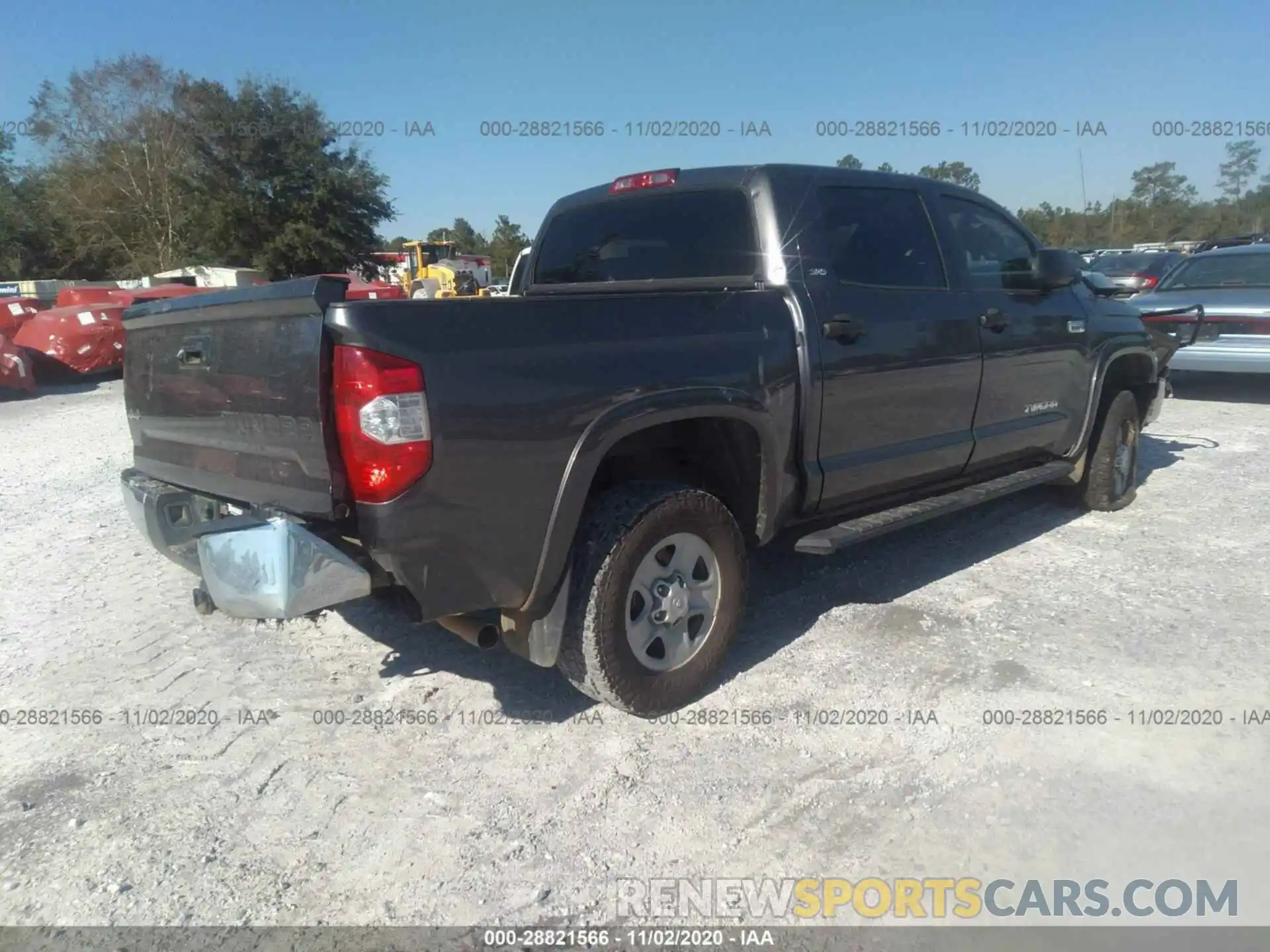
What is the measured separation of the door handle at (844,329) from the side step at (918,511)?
2.60ft

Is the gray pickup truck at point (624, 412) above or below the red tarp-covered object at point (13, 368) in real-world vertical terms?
below

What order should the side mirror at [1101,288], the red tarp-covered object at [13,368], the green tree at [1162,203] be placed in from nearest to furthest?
the side mirror at [1101,288]
the red tarp-covered object at [13,368]
the green tree at [1162,203]

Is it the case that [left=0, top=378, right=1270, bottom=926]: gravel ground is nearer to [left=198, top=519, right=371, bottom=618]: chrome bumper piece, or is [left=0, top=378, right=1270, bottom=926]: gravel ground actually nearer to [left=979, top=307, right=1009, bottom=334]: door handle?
[left=198, top=519, right=371, bottom=618]: chrome bumper piece

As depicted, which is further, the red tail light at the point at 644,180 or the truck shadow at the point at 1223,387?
the truck shadow at the point at 1223,387

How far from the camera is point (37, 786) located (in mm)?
2975

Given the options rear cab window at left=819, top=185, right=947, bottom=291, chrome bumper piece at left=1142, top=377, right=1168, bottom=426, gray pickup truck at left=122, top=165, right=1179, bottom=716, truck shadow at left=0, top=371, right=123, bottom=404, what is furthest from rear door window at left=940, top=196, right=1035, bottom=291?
truck shadow at left=0, top=371, right=123, bottom=404

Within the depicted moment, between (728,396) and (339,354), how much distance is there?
4.54ft

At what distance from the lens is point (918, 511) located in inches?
164

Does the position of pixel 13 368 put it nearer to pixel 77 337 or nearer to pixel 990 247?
pixel 77 337

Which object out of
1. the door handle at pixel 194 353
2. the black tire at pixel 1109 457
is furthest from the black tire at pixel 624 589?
the black tire at pixel 1109 457

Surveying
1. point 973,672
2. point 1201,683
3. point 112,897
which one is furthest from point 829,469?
point 112,897

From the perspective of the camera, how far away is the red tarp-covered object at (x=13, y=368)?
11.8 m

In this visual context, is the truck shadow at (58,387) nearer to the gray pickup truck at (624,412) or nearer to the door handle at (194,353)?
the gray pickup truck at (624,412)

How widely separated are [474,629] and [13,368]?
38.8 ft
